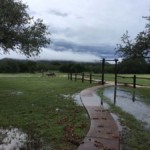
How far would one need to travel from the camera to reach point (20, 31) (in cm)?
3075

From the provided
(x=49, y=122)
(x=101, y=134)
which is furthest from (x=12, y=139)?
(x=49, y=122)

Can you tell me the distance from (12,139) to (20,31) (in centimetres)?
2220

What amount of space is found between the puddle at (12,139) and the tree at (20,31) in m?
17.7

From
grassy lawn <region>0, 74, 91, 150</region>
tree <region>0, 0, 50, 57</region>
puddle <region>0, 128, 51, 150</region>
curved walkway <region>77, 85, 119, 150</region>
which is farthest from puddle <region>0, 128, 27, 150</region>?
tree <region>0, 0, 50, 57</region>

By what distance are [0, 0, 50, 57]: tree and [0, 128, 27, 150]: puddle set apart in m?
17.7

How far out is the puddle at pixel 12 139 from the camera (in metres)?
8.58

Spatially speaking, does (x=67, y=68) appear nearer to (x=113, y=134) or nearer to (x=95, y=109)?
(x=95, y=109)

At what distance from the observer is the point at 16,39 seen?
30438mm

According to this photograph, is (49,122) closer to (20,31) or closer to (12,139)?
(12,139)

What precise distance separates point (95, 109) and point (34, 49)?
18.3 metres

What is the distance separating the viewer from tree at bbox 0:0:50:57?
27844 mm

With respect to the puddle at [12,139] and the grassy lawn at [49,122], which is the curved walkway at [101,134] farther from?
the puddle at [12,139]

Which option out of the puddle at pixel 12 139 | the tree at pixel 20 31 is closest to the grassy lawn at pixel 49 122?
the puddle at pixel 12 139

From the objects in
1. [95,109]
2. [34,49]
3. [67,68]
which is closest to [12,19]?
[34,49]
